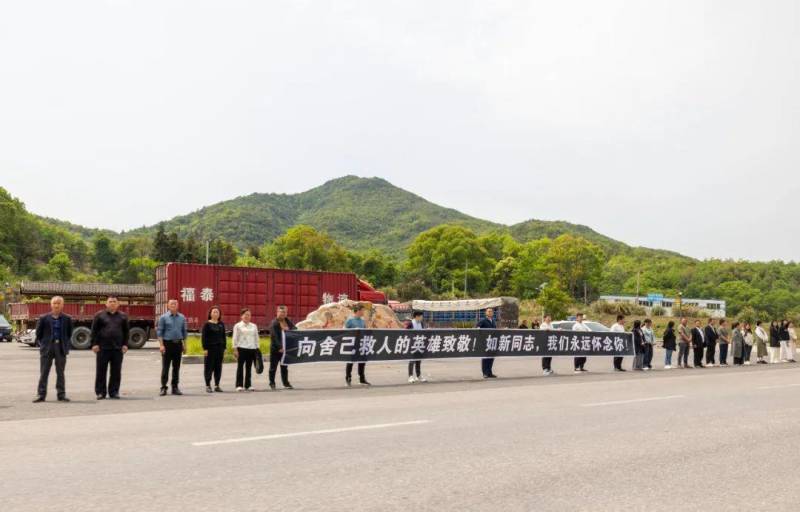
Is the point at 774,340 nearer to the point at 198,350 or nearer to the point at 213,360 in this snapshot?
the point at 198,350

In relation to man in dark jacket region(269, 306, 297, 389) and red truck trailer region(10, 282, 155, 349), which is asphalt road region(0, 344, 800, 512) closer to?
man in dark jacket region(269, 306, 297, 389)

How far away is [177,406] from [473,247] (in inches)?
4902

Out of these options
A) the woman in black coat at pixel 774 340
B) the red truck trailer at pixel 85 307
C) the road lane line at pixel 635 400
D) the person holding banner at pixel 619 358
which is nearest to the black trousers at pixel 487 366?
the person holding banner at pixel 619 358

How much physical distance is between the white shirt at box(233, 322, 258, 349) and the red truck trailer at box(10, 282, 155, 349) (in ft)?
66.1

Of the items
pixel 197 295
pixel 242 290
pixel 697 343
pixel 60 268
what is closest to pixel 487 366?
pixel 697 343

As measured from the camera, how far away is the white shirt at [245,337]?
1653 cm

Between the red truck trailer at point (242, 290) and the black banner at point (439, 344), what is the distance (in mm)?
15938

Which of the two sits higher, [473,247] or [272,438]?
[473,247]

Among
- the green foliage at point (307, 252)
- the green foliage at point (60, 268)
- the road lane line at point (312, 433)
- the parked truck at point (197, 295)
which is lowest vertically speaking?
the road lane line at point (312, 433)

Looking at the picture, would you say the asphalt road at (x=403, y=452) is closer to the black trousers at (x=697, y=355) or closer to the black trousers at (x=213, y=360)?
the black trousers at (x=213, y=360)

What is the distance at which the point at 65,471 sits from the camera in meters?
6.88

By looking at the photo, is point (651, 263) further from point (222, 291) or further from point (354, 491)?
point (354, 491)

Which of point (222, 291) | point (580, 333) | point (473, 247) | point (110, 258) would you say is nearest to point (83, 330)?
point (222, 291)

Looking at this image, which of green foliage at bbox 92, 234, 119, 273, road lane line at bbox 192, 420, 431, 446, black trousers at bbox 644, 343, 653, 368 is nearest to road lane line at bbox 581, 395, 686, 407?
road lane line at bbox 192, 420, 431, 446
